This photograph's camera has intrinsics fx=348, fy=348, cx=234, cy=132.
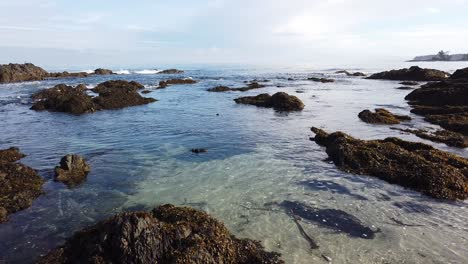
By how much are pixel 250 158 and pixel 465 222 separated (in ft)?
29.0

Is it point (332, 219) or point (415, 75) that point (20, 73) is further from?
point (332, 219)

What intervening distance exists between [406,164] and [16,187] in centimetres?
1483

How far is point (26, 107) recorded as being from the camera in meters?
34.2

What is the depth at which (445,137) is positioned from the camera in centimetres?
1953

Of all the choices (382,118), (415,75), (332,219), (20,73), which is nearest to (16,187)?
(332,219)

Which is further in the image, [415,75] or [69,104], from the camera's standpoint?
[415,75]

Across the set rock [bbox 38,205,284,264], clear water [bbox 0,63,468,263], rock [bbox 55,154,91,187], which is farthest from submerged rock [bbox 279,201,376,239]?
rock [bbox 55,154,91,187]

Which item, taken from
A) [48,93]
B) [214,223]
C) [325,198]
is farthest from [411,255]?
[48,93]

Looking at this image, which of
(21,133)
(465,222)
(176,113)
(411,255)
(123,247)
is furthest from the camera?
(176,113)

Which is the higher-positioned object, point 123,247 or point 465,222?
point 123,247

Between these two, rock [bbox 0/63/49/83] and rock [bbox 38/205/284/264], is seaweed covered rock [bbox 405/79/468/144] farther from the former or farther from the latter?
rock [bbox 0/63/49/83]

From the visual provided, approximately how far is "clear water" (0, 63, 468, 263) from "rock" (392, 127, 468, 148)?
74 centimetres

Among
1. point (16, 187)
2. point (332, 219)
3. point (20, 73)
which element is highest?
point (20, 73)

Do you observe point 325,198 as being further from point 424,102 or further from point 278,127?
point 424,102
